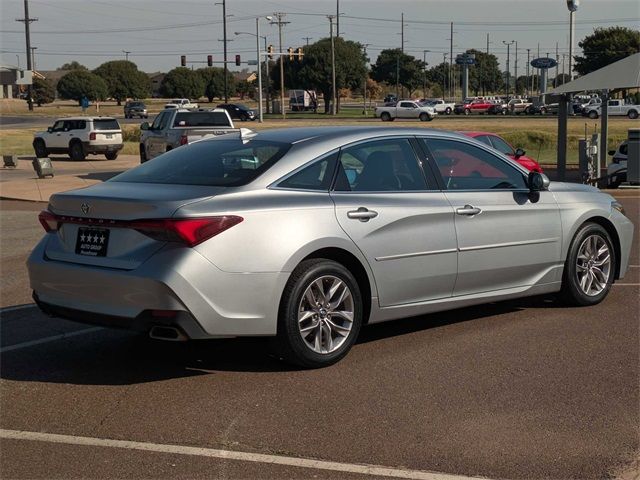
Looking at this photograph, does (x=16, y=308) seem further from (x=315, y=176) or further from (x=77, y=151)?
(x=77, y=151)

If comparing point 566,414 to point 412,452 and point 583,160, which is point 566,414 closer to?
point 412,452

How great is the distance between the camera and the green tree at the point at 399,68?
129375 mm

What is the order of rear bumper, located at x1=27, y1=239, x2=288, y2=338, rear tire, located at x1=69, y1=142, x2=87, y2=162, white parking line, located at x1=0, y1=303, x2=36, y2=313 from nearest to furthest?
1. rear bumper, located at x1=27, y1=239, x2=288, y2=338
2. white parking line, located at x1=0, y1=303, x2=36, y2=313
3. rear tire, located at x1=69, y1=142, x2=87, y2=162

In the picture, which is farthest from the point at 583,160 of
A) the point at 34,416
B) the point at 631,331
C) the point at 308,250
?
the point at 34,416

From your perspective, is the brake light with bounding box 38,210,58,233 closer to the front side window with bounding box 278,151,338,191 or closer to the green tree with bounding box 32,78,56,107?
the front side window with bounding box 278,151,338,191

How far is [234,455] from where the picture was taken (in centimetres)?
467

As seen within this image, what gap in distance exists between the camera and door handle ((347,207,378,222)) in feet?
20.9

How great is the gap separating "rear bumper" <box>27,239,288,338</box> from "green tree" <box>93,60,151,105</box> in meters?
122

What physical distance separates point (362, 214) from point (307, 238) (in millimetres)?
570

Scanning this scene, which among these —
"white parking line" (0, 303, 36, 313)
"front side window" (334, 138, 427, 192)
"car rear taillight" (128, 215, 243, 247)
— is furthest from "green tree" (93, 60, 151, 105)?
"car rear taillight" (128, 215, 243, 247)

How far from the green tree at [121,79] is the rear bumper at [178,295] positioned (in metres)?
122

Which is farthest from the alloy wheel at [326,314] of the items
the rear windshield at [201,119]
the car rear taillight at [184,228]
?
the rear windshield at [201,119]

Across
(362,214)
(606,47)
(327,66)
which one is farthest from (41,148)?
(606,47)

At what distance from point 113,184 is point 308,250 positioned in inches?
59.7
